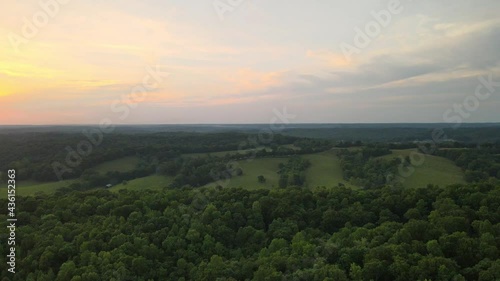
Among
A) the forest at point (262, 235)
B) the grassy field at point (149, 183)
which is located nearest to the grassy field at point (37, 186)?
the grassy field at point (149, 183)

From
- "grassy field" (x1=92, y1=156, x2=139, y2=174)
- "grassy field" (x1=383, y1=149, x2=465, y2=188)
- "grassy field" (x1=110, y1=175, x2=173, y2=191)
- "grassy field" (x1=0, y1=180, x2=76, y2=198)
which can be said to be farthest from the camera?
"grassy field" (x1=92, y1=156, x2=139, y2=174)

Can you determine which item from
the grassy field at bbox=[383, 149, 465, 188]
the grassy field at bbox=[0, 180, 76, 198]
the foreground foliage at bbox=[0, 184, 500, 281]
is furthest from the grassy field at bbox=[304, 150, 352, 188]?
the grassy field at bbox=[0, 180, 76, 198]

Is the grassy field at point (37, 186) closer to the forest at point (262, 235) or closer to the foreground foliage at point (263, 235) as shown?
the forest at point (262, 235)

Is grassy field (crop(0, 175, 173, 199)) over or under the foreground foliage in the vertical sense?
under

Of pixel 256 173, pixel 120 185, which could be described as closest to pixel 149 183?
pixel 120 185

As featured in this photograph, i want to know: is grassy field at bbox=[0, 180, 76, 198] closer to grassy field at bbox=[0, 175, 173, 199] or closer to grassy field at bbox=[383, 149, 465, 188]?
grassy field at bbox=[0, 175, 173, 199]

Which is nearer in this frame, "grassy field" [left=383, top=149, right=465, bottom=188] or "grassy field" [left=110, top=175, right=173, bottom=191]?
"grassy field" [left=383, top=149, right=465, bottom=188]

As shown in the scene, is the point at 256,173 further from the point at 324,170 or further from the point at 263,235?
the point at 263,235

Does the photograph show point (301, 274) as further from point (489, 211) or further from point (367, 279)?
point (489, 211)
